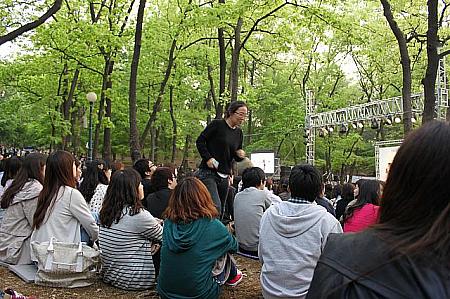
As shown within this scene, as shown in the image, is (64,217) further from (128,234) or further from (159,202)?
(159,202)

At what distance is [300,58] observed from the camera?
34375 mm

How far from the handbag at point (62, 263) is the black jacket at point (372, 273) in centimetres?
443

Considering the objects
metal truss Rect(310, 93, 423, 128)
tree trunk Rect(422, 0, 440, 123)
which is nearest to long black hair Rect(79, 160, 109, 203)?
tree trunk Rect(422, 0, 440, 123)

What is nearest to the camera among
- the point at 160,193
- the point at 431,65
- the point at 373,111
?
the point at 160,193

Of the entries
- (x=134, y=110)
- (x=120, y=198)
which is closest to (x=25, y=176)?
(x=120, y=198)

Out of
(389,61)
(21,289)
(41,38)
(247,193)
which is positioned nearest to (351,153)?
(389,61)

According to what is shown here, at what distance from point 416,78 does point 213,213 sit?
25586 mm

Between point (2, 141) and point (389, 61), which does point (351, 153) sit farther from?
point (2, 141)

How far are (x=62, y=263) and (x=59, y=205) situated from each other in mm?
609

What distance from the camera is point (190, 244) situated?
14.6ft

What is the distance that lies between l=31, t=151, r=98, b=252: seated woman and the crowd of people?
0.01m

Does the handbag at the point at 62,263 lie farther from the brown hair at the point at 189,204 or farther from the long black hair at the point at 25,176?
the brown hair at the point at 189,204

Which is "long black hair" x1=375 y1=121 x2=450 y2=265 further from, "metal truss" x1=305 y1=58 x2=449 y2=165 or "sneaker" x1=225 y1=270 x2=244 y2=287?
"metal truss" x1=305 y1=58 x2=449 y2=165

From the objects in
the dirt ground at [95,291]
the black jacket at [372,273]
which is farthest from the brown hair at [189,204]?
the black jacket at [372,273]
